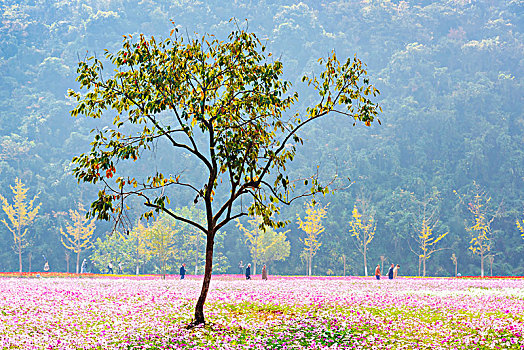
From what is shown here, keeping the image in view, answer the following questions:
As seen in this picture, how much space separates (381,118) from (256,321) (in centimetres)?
8963

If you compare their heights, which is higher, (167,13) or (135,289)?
(167,13)

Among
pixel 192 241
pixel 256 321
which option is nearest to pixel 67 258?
pixel 192 241

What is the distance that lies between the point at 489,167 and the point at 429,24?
55.6 metres

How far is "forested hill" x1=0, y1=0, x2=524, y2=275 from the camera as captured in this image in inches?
3164

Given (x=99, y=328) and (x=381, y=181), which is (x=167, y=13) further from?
(x=99, y=328)

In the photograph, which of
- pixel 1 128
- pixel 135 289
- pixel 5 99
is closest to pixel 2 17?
pixel 5 99

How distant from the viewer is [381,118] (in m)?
104

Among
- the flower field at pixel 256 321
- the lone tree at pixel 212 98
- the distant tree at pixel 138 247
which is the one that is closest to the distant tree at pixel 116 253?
the distant tree at pixel 138 247

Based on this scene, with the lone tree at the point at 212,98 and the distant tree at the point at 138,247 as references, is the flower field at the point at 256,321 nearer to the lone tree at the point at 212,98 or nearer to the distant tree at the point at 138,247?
the lone tree at the point at 212,98

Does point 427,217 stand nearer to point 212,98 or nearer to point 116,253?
point 116,253

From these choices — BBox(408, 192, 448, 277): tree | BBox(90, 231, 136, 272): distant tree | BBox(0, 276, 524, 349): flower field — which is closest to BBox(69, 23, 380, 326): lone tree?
BBox(0, 276, 524, 349): flower field

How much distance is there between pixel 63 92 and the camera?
116 meters

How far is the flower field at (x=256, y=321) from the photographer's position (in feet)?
53.8

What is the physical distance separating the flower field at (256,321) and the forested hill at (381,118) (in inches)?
2140
